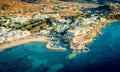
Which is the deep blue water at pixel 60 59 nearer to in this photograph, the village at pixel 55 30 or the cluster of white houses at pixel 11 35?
the village at pixel 55 30

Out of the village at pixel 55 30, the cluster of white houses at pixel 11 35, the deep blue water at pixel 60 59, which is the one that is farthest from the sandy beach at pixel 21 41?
the deep blue water at pixel 60 59

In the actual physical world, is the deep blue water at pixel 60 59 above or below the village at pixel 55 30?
below

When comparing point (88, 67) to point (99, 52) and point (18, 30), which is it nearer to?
point (99, 52)

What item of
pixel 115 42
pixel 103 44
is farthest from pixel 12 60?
pixel 115 42

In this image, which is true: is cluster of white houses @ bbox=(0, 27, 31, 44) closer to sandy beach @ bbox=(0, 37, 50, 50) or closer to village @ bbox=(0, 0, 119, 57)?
village @ bbox=(0, 0, 119, 57)

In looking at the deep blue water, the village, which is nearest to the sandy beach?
the village

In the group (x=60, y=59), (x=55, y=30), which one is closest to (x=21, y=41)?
(x=55, y=30)
